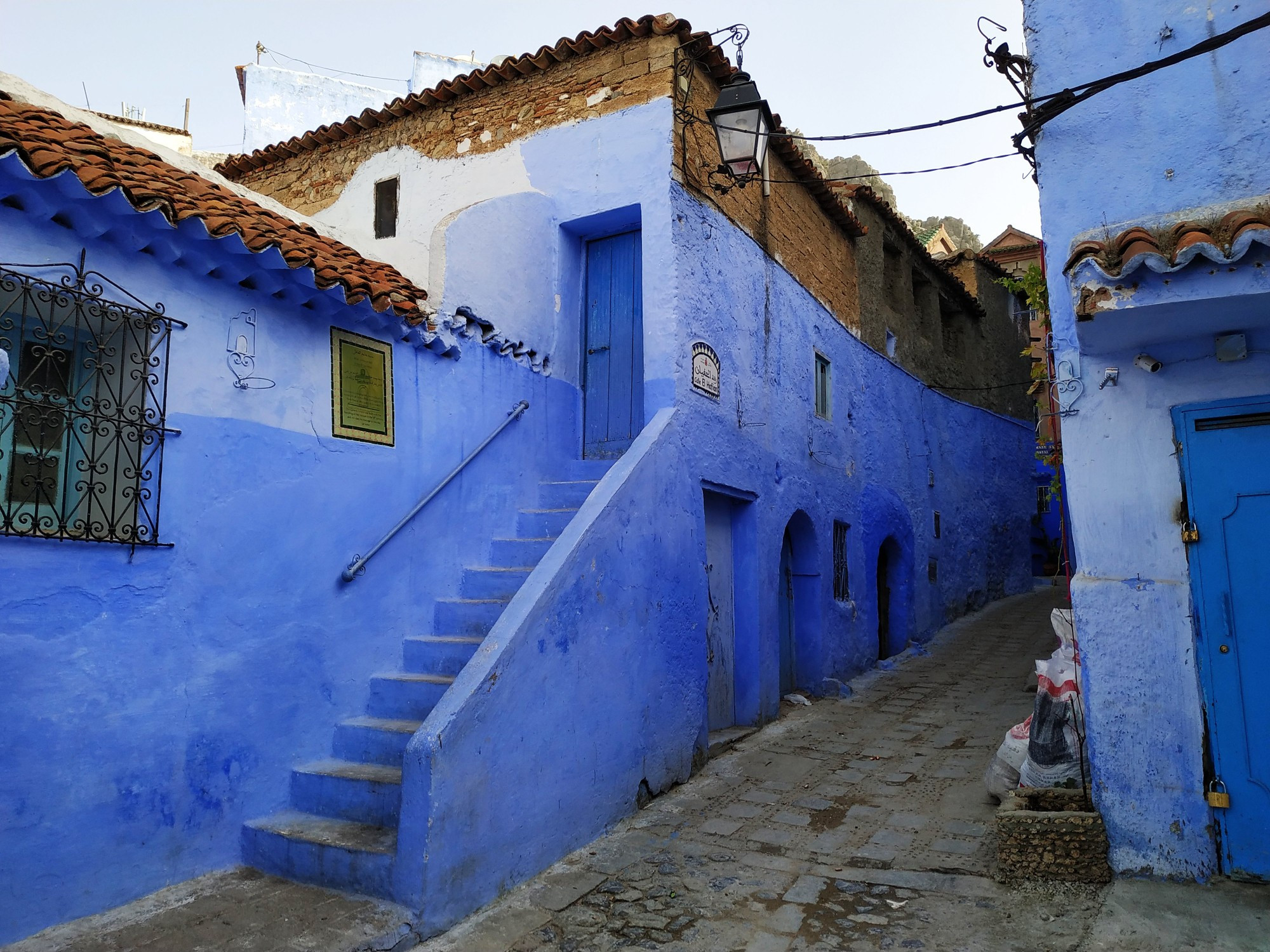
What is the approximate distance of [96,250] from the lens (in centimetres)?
419

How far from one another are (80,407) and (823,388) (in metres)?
8.46

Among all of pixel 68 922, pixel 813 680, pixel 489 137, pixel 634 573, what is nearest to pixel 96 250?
pixel 68 922

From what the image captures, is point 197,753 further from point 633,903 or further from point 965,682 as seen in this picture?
point 965,682

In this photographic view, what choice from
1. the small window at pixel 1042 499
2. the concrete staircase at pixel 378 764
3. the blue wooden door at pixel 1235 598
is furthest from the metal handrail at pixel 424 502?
the small window at pixel 1042 499

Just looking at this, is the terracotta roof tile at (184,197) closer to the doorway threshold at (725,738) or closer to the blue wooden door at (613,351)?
the blue wooden door at (613,351)

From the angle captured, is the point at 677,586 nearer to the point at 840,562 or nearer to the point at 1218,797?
the point at 1218,797

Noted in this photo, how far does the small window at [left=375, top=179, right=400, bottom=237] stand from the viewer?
29.5 ft

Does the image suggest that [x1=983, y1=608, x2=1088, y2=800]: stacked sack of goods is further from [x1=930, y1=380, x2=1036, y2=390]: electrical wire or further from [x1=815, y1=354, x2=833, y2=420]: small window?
[x1=930, y1=380, x2=1036, y2=390]: electrical wire

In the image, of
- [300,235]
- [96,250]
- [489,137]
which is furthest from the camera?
[489,137]

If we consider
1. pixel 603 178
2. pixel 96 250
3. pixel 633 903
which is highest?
pixel 603 178

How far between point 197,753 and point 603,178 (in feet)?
19.0

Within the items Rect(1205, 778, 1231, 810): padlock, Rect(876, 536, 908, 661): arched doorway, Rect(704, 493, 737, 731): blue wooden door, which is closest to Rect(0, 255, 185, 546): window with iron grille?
Rect(704, 493, 737, 731): blue wooden door

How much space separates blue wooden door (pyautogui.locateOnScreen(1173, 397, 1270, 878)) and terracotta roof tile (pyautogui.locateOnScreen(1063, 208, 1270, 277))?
904mm

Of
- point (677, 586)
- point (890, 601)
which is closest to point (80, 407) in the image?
point (677, 586)
